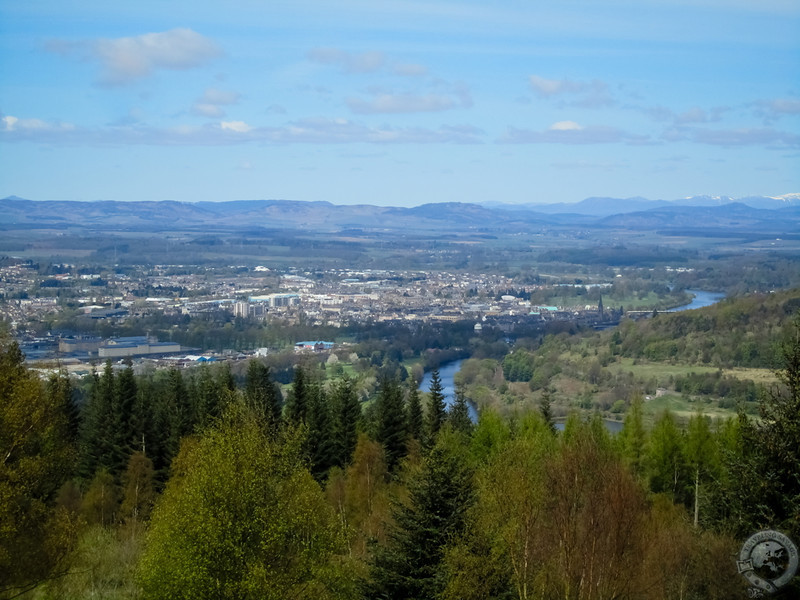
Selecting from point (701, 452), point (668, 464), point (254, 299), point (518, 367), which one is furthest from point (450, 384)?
point (254, 299)

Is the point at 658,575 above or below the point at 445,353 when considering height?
above

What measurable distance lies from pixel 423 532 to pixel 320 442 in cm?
1334

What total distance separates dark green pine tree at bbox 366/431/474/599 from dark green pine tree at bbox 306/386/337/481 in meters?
12.1

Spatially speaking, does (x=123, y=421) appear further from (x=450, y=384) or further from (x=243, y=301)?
(x=243, y=301)

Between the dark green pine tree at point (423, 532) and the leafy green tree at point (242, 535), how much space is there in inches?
22.4

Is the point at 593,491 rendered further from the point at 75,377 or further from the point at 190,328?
the point at 190,328

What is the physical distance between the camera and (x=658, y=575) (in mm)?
11555

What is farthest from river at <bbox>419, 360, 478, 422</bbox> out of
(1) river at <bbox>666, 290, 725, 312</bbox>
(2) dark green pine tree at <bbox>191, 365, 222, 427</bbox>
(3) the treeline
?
(1) river at <bbox>666, 290, 725, 312</bbox>

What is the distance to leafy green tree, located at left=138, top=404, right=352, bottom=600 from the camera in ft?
34.6

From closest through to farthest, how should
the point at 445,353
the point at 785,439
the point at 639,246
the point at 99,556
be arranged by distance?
the point at 785,439, the point at 99,556, the point at 445,353, the point at 639,246

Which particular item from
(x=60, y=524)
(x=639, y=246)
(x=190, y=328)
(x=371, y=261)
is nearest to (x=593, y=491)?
(x=60, y=524)

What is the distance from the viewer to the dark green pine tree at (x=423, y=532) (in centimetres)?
1182

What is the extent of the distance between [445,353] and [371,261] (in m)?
83.0

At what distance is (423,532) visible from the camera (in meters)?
12.0
